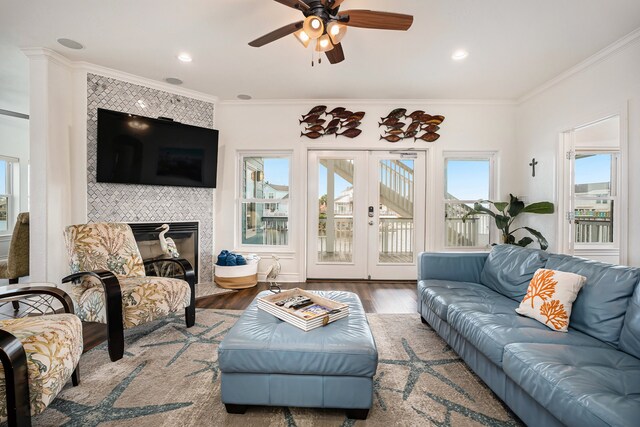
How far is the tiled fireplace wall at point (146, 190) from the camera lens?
329 cm

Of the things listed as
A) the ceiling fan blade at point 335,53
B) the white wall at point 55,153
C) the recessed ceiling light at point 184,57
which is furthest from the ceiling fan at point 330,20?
the white wall at point 55,153

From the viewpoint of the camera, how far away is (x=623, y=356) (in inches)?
53.6

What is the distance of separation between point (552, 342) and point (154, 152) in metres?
4.11

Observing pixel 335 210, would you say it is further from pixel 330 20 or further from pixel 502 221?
pixel 330 20

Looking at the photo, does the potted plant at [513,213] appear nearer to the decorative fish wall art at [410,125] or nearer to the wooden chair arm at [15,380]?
the decorative fish wall art at [410,125]

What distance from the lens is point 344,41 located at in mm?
2688

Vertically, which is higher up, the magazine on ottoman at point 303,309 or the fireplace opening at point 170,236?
the fireplace opening at point 170,236

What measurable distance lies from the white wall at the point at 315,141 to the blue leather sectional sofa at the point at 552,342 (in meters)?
2.01

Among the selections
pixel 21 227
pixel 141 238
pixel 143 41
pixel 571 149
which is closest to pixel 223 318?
pixel 141 238

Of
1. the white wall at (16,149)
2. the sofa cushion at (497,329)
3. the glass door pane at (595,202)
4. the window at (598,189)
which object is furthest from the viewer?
the white wall at (16,149)

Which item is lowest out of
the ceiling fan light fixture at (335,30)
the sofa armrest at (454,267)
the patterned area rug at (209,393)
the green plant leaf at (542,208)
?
the patterned area rug at (209,393)

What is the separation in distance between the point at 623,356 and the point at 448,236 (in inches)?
117

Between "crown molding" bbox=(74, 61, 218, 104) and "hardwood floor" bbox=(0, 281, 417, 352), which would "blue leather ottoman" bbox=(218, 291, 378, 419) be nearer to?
"hardwood floor" bbox=(0, 281, 417, 352)

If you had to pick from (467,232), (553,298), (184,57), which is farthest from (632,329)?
(184,57)
